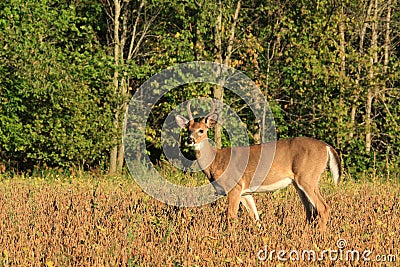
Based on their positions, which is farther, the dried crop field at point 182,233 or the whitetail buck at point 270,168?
the whitetail buck at point 270,168

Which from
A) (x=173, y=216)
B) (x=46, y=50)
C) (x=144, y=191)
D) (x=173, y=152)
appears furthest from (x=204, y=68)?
(x=173, y=216)

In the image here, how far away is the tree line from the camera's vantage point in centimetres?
1758

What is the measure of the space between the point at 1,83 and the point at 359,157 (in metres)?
9.42

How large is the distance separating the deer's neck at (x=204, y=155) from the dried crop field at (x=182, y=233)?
579mm

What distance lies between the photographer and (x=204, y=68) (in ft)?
61.7

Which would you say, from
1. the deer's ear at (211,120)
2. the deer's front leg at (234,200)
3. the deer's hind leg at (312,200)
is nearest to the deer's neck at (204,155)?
the deer's ear at (211,120)

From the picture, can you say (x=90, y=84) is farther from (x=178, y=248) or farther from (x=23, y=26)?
(x=178, y=248)

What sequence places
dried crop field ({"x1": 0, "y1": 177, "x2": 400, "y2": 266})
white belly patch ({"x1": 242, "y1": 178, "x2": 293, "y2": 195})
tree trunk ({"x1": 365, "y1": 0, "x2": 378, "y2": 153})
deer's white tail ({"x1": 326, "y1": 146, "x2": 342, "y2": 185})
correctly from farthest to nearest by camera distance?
tree trunk ({"x1": 365, "y1": 0, "x2": 378, "y2": 153}) < deer's white tail ({"x1": 326, "y1": 146, "x2": 342, "y2": 185}) < white belly patch ({"x1": 242, "y1": 178, "x2": 293, "y2": 195}) < dried crop field ({"x1": 0, "y1": 177, "x2": 400, "y2": 266})

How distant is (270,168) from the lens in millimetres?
9797

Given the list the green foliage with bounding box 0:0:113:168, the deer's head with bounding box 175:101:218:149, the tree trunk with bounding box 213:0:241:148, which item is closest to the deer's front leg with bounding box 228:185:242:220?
the deer's head with bounding box 175:101:218:149

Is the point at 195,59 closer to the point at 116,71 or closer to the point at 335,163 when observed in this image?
the point at 116,71

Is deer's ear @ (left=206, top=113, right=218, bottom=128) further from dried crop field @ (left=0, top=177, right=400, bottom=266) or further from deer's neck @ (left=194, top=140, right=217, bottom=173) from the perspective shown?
dried crop field @ (left=0, top=177, right=400, bottom=266)

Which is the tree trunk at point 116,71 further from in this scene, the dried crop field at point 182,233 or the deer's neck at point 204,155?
the deer's neck at point 204,155

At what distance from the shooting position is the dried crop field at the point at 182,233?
20.6ft
